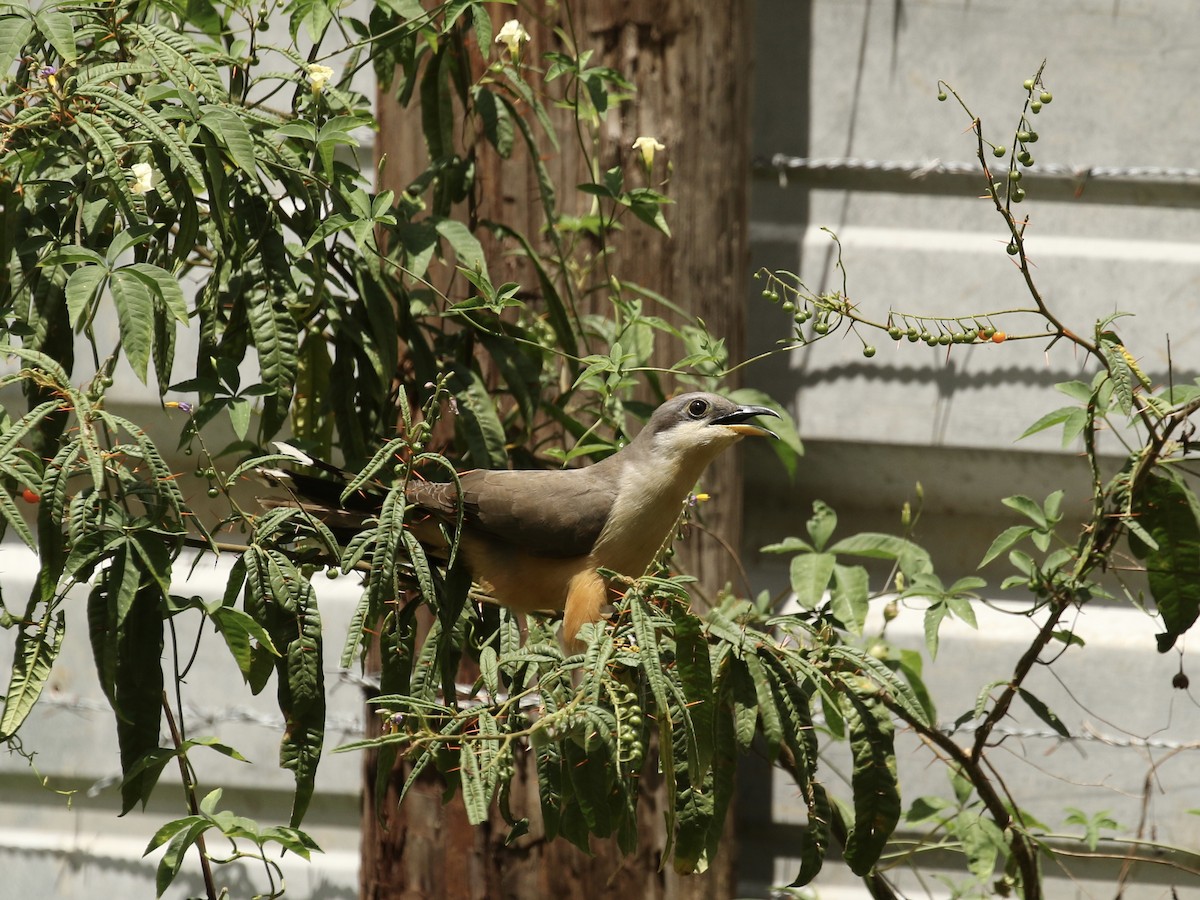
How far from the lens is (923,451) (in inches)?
118

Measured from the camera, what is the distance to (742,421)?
7.75 ft

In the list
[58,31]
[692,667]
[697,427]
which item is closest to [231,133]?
[58,31]

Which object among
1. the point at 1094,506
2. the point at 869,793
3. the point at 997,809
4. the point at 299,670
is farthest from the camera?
the point at 997,809

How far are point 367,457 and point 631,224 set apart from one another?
858 mm

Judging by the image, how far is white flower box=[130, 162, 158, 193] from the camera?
1.60 meters

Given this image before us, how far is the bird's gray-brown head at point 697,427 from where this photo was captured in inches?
89.9

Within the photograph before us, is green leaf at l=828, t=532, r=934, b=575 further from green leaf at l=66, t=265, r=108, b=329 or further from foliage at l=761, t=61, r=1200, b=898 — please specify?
green leaf at l=66, t=265, r=108, b=329

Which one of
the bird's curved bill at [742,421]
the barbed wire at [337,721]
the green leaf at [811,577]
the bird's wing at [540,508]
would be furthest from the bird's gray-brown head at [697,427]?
the barbed wire at [337,721]

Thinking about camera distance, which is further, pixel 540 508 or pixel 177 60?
pixel 540 508

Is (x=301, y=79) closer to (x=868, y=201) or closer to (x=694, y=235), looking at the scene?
(x=694, y=235)

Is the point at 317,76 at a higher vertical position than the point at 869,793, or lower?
higher

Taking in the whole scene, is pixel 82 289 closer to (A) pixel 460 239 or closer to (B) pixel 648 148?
(A) pixel 460 239

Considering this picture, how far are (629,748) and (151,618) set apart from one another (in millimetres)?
605

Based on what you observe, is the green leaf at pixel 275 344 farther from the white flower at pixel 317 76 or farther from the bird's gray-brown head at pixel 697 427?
the bird's gray-brown head at pixel 697 427
